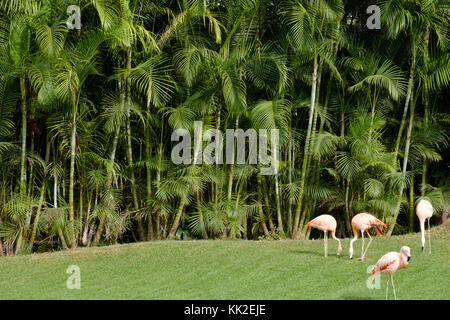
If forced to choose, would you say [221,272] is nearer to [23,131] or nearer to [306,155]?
[306,155]

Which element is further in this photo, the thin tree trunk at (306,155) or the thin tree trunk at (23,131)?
the thin tree trunk at (306,155)

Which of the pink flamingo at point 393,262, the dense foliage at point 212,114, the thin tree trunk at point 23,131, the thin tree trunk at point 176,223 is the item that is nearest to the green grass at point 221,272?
the pink flamingo at point 393,262

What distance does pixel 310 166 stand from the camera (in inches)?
452

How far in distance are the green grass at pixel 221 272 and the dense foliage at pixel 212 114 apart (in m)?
0.92

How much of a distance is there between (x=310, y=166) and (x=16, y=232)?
4960 millimetres

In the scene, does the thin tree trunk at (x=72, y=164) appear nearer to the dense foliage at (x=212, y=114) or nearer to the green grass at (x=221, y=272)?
the dense foliage at (x=212, y=114)

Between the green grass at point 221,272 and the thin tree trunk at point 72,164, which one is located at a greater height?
the thin tree trunk at point 72,164

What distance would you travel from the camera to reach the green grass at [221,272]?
729cm

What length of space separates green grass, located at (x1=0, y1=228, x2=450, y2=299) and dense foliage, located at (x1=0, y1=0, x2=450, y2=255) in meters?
0.92

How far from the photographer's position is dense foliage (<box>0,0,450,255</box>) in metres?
10.1

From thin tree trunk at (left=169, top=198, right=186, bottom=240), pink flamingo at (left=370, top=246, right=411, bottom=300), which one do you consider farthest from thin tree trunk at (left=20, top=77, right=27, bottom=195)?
pink flamingo at (left=370, top=246, right=411, bottom=300)

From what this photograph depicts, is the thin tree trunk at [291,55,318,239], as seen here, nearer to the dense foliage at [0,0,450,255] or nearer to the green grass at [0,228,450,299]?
the dense foliage at [0,0,450,255]

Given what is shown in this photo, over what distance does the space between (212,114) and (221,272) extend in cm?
360

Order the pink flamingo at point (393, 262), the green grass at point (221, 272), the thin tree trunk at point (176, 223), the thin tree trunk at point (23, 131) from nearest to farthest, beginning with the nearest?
1. the pink flamingo at point (393, 262)
2. the green grass at point (221, 272)
3. the thin tree trunk at point (23, 131)
4. the thin tree trunk at point (176, 223)
